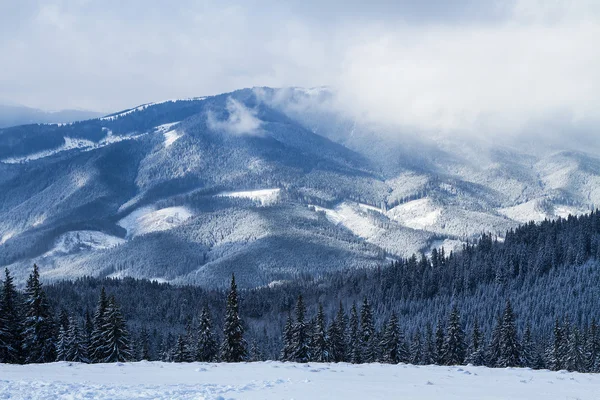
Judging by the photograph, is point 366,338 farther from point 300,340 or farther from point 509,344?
point 509,344

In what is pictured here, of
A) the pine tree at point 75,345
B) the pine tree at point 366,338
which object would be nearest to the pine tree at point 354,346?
the pine tree at point 366,338

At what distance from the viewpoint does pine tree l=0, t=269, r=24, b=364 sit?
172 ft

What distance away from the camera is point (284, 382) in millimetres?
25141

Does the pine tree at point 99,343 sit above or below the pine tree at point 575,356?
above

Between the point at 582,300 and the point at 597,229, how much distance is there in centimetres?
4636

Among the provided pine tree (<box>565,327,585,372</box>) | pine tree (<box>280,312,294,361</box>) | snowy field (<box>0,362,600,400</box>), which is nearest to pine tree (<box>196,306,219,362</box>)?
pine tree (<box>280,312,294,361</box>)

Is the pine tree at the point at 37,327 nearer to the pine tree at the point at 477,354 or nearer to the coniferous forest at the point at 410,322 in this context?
the coniferous forest at the point at 410,322

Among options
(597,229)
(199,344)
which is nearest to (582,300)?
(597,229)

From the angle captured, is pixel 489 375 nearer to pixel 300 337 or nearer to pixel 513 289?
pixel 300 337

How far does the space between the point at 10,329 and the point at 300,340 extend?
3167 cm

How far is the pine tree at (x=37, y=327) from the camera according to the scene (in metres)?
56.2

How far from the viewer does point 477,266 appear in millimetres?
180250

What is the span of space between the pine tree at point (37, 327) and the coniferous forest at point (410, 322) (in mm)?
113

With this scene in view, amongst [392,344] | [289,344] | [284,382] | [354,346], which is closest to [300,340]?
[289,344]
